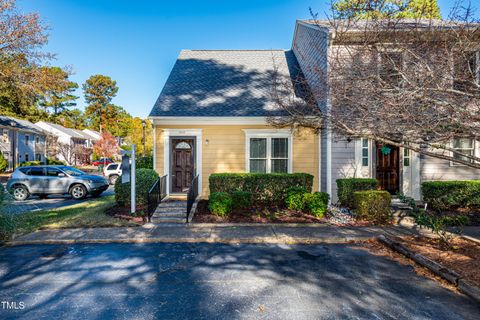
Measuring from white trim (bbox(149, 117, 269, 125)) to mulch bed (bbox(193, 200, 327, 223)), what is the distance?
10.8 ft

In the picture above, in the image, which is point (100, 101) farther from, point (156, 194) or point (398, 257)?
point (398, 257)

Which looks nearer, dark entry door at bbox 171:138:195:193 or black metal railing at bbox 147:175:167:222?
black metal railing at bbox 147:175:167:222

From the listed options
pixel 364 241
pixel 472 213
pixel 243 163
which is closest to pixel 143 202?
pixel 243 163

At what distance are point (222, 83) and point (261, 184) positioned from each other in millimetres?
5303

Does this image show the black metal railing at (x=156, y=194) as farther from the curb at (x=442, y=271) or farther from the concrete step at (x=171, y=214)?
the curb at (x=442, y=271)

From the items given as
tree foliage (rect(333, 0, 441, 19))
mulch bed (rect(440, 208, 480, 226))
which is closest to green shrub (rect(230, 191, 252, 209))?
tree foliage (rect(333, 0, 441, 19))

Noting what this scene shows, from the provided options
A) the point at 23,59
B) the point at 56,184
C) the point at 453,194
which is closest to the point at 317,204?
the point at 453,194

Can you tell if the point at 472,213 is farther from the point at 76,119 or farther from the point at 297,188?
the point at 76,119

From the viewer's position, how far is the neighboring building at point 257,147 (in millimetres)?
9219

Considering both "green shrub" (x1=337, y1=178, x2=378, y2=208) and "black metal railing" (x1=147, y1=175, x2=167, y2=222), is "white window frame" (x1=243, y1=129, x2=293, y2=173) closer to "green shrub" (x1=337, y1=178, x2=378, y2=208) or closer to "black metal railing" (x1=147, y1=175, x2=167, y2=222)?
"green shrub" (x1=337, y1=178, x2=378, y2=208)

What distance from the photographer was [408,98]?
4.09 meters

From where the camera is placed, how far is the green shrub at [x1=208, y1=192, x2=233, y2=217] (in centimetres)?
803

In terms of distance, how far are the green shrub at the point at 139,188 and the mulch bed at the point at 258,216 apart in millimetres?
1968

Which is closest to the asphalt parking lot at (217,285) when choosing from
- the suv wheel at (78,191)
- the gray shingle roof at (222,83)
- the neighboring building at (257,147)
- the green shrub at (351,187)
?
the green shrub at (351,187)
